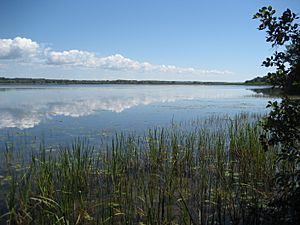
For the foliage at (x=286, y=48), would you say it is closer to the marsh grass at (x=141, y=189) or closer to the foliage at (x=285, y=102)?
the foliage at (x=285, y=102)

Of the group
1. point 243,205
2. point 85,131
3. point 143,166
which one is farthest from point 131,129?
point 243,205

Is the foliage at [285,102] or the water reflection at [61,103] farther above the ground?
the foliage at [285,102]

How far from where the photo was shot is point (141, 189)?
19.1 ft

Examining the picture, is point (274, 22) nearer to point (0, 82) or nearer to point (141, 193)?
point (141, 193)

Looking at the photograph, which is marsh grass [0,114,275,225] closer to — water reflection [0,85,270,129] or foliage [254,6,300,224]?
foliage [254,6,300,224]

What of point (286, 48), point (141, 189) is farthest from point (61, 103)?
point (286, 48)

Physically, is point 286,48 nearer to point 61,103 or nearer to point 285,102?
point 285,102

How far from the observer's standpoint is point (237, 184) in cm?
632

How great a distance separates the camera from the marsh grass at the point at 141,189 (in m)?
4.60

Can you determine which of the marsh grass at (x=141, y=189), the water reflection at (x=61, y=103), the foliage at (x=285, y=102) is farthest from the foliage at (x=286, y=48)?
the water reflection at (x=61, y=103)

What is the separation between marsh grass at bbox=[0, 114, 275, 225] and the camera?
460cm

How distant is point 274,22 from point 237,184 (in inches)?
143

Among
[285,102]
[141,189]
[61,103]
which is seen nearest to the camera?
[285,102]

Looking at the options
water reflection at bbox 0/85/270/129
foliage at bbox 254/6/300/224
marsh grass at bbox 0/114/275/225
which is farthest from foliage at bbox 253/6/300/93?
water reflection at bbox 0/85/270/129
